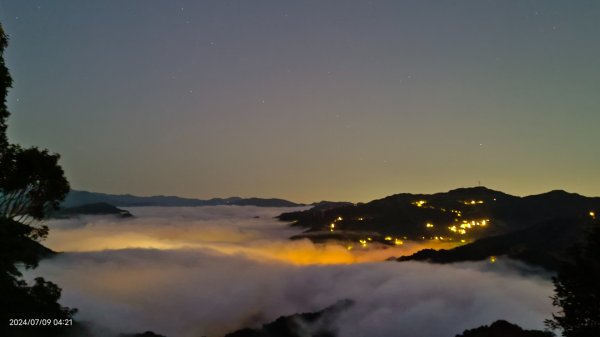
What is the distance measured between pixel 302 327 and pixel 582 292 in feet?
409

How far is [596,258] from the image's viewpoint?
87.2 ft

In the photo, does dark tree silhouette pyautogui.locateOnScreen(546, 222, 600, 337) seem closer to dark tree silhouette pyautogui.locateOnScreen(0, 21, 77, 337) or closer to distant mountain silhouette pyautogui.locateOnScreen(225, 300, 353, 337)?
dark tree silhouette pyautogui.locateOnScreen(0, 21, 77, 337)

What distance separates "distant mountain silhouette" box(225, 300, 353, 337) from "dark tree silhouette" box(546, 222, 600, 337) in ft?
379

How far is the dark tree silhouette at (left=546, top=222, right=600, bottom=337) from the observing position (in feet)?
82.8

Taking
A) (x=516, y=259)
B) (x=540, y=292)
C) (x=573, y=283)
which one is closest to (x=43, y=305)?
(x=573, y=283)

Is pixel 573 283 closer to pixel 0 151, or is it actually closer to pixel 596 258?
pixel 596 258

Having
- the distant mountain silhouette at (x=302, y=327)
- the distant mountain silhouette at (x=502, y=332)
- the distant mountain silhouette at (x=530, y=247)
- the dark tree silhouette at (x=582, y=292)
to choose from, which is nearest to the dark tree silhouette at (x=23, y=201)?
the dark tree silhouette at (x=582, y=292)

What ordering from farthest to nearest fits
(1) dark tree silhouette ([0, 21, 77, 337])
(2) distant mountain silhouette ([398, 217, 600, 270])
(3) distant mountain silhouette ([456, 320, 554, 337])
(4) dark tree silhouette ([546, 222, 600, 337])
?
(2) distant mountain silhouette ([398, 217, 600, 270]) < (3) distant mountain silhouette ([456, 320, 554, 337]) < (4) dark tree silhouette ([546, 222, 600, 337]) < (1) dark tree silhouette ([0, 21, 77, 337])

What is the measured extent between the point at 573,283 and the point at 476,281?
4909 inches

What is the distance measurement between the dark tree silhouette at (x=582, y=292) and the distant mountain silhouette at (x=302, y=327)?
116 metres

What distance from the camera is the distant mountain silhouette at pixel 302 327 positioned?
134 meters

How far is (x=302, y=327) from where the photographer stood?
5428 inches

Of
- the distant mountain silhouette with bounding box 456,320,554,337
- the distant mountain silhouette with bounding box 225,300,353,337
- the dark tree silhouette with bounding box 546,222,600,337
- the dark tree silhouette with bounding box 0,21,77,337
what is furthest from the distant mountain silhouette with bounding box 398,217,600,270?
the dark tree silhouette with bounding box 0,21,77,337

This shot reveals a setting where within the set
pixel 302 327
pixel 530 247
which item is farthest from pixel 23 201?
pixel 530 247
